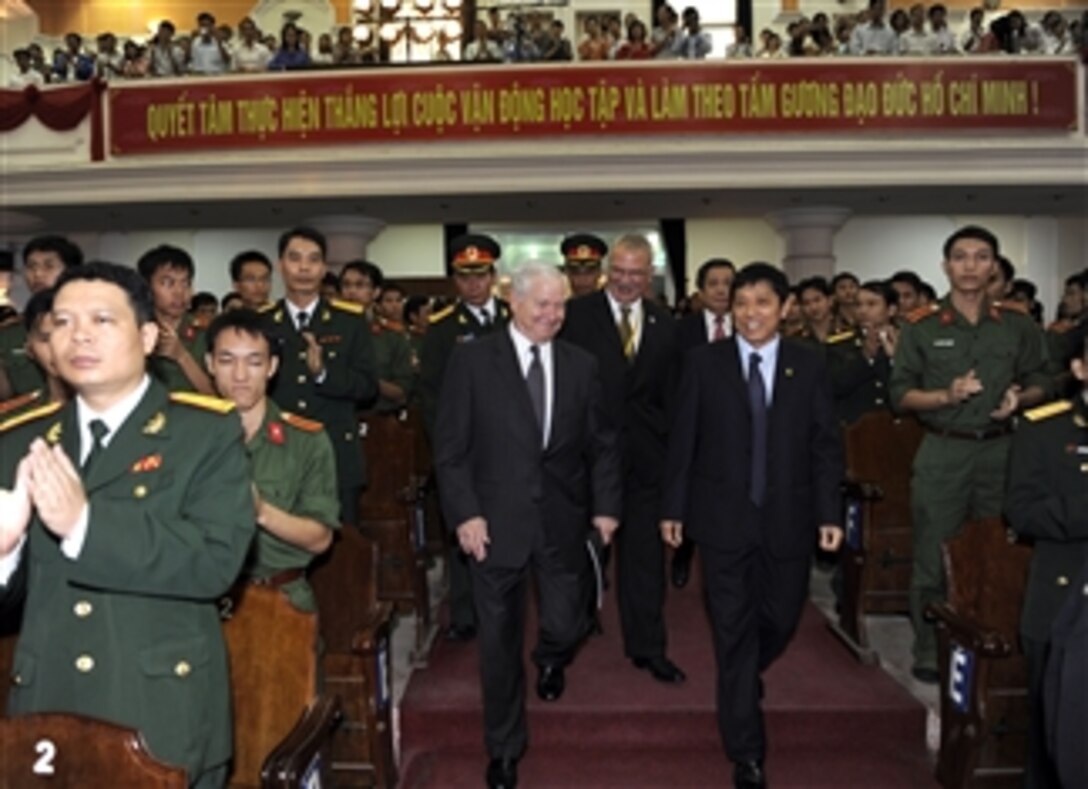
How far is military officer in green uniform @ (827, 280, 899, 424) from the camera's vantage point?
521 cm

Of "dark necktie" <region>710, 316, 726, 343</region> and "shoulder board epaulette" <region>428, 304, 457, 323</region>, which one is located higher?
"shoulder board epaulette" <region>428, 304, 457, 323</region>

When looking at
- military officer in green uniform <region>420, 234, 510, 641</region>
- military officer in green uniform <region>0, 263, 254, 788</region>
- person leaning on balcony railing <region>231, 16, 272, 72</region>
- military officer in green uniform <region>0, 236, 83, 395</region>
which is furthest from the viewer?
person leaning on balcony railing <region>231, 16, 272, 72</region>

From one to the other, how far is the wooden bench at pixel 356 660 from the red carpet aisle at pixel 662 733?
33 cm

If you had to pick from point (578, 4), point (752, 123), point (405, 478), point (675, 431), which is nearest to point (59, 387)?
point (675, 431)

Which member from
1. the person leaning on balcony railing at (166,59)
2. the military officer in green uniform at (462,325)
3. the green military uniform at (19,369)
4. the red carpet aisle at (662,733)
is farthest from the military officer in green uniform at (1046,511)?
the person leaning on balcony railing at (166,59)

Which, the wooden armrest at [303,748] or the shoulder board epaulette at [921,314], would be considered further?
the shoulder board epaulette at [921,314]

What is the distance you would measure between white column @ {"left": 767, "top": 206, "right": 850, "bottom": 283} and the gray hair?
835 cm

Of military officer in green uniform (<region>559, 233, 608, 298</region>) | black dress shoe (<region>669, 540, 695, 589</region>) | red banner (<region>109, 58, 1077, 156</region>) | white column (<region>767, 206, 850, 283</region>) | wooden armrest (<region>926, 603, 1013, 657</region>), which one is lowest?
black dress shoe (<region>669, 540, 695, 589</region>)

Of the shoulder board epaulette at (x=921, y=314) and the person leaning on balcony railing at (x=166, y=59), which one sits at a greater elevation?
the person leaning on balcony railing at (x=166, y=59)

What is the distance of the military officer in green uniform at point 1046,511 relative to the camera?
8.00 feet

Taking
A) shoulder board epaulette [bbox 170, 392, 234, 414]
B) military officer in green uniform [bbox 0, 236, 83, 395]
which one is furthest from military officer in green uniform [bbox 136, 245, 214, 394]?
shoulder board epaulette [bbox 170, 392, 234, 414]

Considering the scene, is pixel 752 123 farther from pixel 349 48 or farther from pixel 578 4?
pixel 578 4

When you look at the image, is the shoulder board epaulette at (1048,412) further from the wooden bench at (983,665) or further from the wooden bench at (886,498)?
the wooden bench at (886,498)

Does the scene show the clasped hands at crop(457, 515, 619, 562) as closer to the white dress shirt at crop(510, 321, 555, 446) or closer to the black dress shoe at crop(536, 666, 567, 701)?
the white dress shirt at crop(510, 321, 555, 446)
